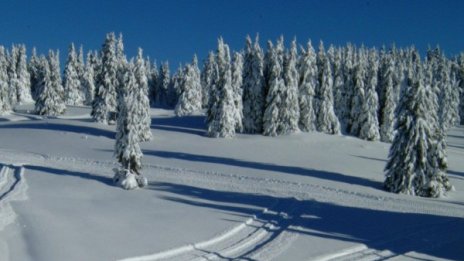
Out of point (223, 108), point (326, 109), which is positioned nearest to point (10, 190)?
point (223, 108)

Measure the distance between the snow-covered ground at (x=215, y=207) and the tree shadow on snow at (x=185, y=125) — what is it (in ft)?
34.9

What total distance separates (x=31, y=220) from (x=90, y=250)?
4.70 meters

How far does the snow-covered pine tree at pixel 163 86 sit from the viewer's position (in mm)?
125750

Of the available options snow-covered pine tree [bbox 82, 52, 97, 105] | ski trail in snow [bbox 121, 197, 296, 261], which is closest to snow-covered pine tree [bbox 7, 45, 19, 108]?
snow-covered pine tree [bbox 82, 52, 97, 105]

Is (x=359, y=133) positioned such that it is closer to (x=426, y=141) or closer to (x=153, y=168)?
(x=426, y=141)

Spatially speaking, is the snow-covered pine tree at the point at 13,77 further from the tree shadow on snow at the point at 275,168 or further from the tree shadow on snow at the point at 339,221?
the tree shadow on snow at the point at 339,221

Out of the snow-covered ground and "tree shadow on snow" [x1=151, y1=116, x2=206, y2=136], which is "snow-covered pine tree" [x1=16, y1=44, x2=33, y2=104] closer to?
"tree shadow on snow" [x1=151, y1=116, x2=206, y2=136]

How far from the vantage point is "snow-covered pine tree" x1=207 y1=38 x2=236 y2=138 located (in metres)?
57.5

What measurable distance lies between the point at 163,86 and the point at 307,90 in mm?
68974

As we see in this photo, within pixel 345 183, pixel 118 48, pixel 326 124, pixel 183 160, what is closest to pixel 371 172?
pixel 345 183

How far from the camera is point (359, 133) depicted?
70.4 m

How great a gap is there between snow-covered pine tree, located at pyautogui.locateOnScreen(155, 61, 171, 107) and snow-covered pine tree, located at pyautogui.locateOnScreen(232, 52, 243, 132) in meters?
61.4

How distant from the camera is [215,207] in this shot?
89.4 ft

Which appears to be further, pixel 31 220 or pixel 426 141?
pixel 426 141
